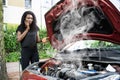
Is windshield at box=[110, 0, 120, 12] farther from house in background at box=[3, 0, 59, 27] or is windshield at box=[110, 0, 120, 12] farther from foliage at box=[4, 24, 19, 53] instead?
house in background at box=[3, 0, 59, 27]

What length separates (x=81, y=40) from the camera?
18.7ft

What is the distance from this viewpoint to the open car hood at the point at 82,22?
16.7 ft

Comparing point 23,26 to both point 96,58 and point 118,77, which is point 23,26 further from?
point 118,77

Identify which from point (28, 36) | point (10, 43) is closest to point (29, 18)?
point (28, 36)

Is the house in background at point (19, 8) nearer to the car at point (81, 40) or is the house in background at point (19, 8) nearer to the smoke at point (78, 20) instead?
the car at point (81, 40)

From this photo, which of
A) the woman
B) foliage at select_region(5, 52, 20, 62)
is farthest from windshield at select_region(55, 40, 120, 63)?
foliage at select_region(5, 52, 20, 62)

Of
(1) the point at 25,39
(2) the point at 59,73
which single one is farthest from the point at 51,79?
(1) the point at 25,39

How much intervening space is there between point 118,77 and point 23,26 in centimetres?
358

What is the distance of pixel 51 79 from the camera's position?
4.85 metres

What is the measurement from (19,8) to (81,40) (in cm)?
2254

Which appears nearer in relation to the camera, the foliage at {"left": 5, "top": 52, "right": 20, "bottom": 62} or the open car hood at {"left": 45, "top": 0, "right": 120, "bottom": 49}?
the open car hood at {"left": 45, "top": 0, "right": 120, "bottom": 49}

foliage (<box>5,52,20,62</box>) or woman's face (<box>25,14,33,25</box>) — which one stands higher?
woman's face (<box>25,14,33,25</box>)

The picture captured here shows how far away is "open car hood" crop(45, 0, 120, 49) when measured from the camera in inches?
200

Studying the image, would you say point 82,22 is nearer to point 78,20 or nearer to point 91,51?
point 78,20
